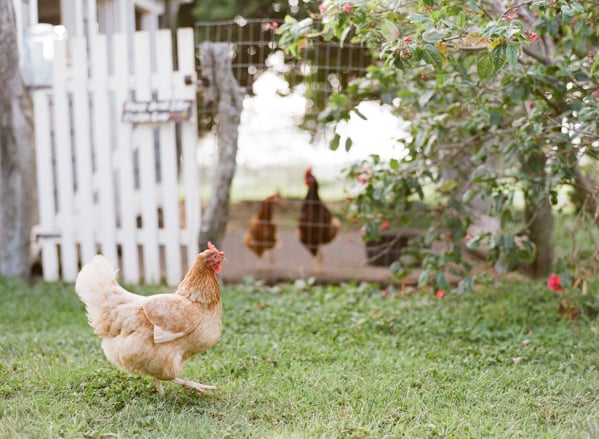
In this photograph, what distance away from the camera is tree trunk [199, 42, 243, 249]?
554 centimetres

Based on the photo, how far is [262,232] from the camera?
21.6 feet

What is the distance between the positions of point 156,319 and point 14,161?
341cm

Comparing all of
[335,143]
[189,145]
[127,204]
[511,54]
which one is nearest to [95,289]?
[335,143]

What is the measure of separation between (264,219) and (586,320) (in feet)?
10.3

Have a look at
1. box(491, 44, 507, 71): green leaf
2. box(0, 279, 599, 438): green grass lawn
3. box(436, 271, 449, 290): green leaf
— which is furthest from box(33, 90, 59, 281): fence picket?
box(491, 44, 507, 71): green leaf

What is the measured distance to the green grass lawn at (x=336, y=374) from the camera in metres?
3.09

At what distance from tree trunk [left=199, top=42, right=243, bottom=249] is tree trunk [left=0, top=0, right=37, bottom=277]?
1659 millimetres

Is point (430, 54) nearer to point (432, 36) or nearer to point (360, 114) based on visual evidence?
point (432, 36)

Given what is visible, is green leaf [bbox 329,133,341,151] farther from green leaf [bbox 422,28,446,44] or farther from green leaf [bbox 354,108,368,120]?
green leaf [bbox 422,28,446,44]

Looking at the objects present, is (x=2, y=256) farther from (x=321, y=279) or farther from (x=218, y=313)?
(x=218, y=313)

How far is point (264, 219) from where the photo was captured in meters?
6.57

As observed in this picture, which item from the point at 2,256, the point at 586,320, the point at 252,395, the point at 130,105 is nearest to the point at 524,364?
the point at 586,320

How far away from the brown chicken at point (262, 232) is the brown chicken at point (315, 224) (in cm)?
33

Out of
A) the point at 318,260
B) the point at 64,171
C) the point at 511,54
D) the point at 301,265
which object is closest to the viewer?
the point at 511,54
